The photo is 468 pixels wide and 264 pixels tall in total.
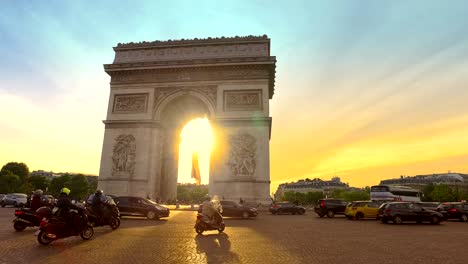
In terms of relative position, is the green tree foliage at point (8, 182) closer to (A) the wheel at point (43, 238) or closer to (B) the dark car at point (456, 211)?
(A) the wheel at point (43, 238)

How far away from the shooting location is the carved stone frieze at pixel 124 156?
29.1m

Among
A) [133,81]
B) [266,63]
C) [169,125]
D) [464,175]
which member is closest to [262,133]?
[266,63]

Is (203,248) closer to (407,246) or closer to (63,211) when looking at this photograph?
(63,211)

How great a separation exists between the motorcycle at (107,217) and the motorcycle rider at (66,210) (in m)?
2.75

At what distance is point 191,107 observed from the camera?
33.1 metres

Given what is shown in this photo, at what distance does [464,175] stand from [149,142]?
491 feet

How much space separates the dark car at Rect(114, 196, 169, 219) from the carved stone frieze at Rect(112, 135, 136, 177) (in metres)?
10.9

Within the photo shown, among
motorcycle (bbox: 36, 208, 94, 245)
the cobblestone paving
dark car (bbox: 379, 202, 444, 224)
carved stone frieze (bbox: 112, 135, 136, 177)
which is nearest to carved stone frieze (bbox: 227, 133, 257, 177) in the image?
carved stone frieze (bbox: 112, 135, 136, 177)

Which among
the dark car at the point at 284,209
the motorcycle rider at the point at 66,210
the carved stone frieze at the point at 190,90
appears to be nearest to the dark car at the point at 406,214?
the dark car at the point at 284,209

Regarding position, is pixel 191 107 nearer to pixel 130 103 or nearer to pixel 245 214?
pixel 130 103

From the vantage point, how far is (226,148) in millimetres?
28594

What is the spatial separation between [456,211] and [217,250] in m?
21.3

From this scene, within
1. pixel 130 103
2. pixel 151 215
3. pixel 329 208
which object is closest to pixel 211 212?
pixel 151 215

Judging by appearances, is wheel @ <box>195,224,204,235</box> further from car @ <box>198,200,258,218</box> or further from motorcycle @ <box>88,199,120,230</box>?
car @ <box>198,200,258,218</box>
